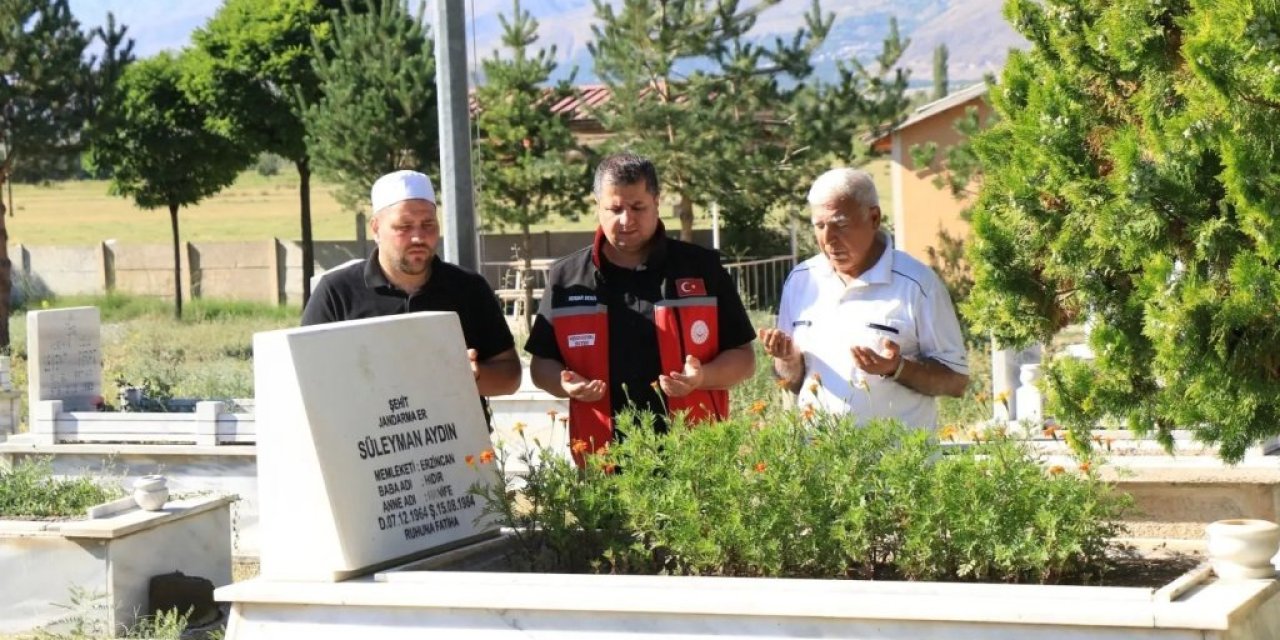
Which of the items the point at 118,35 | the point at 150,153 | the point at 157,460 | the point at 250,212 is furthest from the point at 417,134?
the point at 250,212

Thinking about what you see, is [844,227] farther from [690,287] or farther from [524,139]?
[524,139]

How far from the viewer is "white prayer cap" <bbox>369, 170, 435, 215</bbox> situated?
4980mm

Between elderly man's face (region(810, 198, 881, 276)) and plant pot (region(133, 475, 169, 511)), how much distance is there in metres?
3.95

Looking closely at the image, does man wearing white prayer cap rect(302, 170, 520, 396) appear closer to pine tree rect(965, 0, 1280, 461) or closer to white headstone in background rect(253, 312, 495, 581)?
white headstone in background rect(253, 312, 495, 581)

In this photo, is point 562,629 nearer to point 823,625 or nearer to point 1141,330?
point 823,625

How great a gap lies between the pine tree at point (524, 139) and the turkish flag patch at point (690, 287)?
22.1 meters

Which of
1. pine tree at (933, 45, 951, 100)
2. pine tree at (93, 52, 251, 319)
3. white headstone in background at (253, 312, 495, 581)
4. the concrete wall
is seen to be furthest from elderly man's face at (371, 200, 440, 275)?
pine tree at (933, 45, 951, 100)

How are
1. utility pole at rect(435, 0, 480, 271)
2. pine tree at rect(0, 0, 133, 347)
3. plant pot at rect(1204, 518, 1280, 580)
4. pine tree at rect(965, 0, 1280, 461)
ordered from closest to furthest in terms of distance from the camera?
pine tree at rect(965, 0, 1280, 461) < plant pot at rect(1204, 518, 1280, 580) < utility pole at rect(435, 0, 480, 271) < pine tree at rect(0, 0, 133, 347)

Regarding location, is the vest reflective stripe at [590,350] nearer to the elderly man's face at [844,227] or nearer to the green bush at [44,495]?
the elderly man's face at [844,227]

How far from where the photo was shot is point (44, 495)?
7.97m

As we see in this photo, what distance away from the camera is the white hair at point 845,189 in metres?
4.88

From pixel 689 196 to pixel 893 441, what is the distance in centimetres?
2105

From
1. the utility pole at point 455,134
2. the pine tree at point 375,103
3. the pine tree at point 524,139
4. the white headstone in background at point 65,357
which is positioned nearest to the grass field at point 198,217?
the pine tree at point 524,139

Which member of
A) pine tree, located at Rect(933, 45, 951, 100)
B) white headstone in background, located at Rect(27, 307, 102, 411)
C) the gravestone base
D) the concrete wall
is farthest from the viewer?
pine tree, located at Rect(933, 45, 951, 100)
